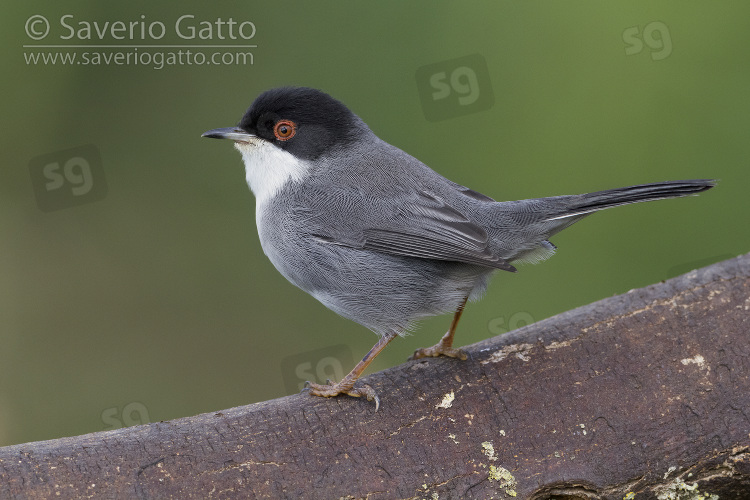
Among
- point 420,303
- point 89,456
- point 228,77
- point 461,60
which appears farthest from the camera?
point 228,77

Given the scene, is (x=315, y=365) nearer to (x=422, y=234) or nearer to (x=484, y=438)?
(x=422, y=234)

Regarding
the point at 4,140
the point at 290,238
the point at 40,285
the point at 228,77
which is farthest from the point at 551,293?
the point at 4,140

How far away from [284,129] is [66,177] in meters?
2.84

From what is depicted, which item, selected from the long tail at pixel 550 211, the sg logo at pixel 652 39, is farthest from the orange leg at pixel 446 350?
the sg logo at pixel 652 39

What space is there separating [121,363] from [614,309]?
4202mm

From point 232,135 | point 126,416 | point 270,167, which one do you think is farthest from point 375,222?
point 126,416

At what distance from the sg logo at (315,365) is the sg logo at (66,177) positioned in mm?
2191

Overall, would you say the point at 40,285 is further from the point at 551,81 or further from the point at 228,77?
the point at 551,81

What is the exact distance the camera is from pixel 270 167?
4.56 meters

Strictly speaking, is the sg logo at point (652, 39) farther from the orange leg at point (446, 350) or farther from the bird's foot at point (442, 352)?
the bird's foot at point (442, 352)

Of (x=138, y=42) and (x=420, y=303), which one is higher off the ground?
(x=138, y=42)

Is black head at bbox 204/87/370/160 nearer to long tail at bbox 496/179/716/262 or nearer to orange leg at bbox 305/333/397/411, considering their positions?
long tail at bbox 496/179/716/262

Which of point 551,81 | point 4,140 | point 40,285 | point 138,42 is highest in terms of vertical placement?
point 138,42

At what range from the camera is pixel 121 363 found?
22.1 feet
